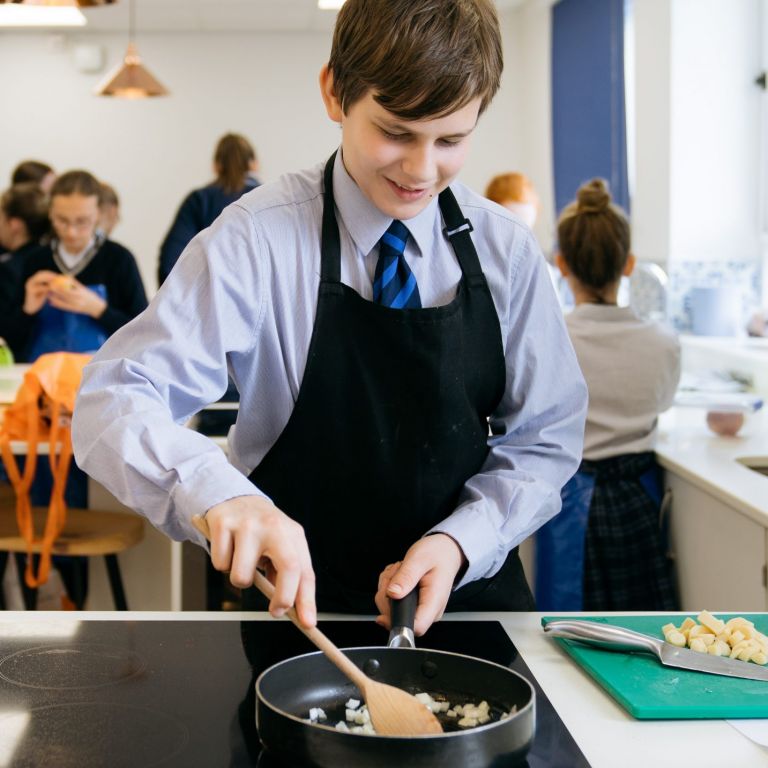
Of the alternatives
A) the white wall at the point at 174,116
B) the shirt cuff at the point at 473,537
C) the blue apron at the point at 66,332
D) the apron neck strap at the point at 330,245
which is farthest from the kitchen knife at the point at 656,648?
the white wall at the point at 174,116

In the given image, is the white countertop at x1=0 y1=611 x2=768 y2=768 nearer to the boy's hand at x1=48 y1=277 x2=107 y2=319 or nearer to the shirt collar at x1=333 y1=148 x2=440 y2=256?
the shirt collar at x1=333 y1=148 x2=440 y2=256

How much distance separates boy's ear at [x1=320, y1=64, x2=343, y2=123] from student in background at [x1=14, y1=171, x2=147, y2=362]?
8.63 feet

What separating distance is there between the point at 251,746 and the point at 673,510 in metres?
1.86

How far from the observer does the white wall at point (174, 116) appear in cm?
863

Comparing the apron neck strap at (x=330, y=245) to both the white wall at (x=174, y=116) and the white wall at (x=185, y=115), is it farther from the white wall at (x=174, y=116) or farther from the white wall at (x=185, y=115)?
the white wall at (x=174, y=116)

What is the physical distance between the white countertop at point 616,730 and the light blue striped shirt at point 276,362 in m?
0.16

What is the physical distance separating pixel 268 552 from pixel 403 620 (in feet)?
0.73

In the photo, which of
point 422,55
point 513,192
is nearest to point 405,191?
point 422,55

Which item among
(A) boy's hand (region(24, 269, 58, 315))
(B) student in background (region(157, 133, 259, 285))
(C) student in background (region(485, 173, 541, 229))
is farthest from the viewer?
(B) student in background (region(157, 133, 259, 285))

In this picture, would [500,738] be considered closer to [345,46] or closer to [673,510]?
[345,46]

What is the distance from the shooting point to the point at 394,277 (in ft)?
4.64

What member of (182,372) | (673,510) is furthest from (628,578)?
(182,372)

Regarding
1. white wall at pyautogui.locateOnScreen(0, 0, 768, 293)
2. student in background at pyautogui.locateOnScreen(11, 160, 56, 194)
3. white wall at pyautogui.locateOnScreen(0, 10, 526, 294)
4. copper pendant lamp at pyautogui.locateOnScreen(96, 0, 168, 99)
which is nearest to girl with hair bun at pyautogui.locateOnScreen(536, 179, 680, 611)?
student in background at pyautogui.locateOnScreen(11, 160, 56, 194)

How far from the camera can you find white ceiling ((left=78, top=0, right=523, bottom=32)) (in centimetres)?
777
